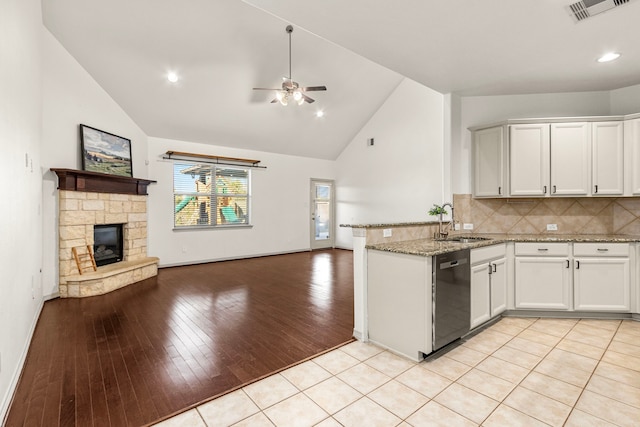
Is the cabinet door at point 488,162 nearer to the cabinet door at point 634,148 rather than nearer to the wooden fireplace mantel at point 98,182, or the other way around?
the cabinet door at point 634,148

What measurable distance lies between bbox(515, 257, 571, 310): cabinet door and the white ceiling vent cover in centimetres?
224

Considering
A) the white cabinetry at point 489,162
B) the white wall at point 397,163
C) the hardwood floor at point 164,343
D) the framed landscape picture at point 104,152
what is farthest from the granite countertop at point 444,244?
the framed landscape picture at point 104,152

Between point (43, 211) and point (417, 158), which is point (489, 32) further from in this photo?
point (43, 211)

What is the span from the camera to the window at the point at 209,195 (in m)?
6.18

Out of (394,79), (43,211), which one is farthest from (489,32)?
(43,211)

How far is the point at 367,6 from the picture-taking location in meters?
2.12

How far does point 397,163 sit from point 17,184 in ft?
20.9

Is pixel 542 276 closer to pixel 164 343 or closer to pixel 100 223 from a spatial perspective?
pixel 164 343

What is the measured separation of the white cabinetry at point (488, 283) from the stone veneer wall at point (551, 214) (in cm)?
85

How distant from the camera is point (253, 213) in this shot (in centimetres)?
715

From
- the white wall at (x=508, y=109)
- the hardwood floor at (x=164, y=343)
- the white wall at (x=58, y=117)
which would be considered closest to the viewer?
the hardwood floor at (x=164, y=343)

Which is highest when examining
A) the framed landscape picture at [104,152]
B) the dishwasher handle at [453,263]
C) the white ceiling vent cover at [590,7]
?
the white ceiling vent cover at [590,7]

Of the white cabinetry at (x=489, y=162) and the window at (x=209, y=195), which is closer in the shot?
the white cabinetry at (x=489, y=162)

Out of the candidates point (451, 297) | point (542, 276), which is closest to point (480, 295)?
point (451, 297)
